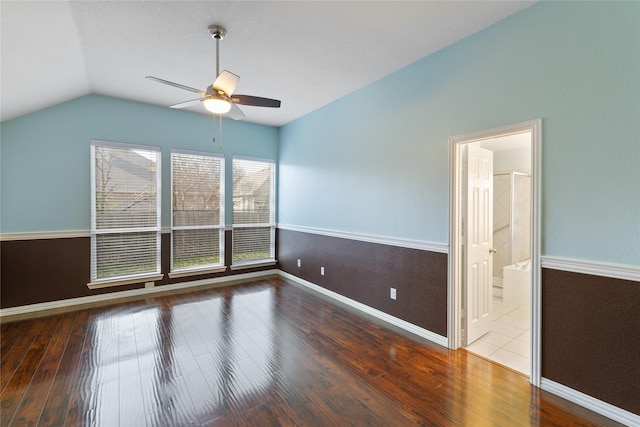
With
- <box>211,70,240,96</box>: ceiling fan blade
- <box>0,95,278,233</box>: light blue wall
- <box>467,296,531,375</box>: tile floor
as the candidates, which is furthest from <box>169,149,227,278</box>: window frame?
<box>467,296,531,375</box>: tile floor

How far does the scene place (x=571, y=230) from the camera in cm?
210

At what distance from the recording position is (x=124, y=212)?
438 cm

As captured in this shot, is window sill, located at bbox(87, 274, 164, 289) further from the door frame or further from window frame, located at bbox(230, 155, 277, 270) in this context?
the door frame

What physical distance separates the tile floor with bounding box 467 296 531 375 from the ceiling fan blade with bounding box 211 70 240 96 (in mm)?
3509

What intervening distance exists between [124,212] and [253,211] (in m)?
2.16

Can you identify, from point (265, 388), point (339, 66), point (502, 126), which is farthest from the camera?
point (339, 66)

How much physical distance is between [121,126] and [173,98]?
0.94 m

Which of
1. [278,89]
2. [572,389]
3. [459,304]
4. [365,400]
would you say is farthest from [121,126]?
Answer: [572,389]

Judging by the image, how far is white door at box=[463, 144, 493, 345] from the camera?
116 inches

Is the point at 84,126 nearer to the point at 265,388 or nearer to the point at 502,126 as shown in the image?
the point at 265,388

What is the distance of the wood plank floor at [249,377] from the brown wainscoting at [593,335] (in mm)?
209

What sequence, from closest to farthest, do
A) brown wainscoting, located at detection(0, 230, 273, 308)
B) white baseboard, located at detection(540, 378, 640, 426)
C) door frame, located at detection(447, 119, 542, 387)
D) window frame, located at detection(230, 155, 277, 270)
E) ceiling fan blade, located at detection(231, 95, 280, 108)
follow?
white baseboard, located at detection(540, 378, 640, 426)
door frame, located at detection(447, 119, 542, 387)
ceiling fan blade, located at detection(231, 95, 280, 108)
brown wainscoting, located at detection(0, 230, 273, 308)
window frame, located at detection(230, 155, 277, 270)

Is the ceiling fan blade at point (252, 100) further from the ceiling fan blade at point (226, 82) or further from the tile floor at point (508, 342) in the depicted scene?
the tile floor at point (508, 342)

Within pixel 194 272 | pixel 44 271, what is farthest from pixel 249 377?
pixel 44 271
